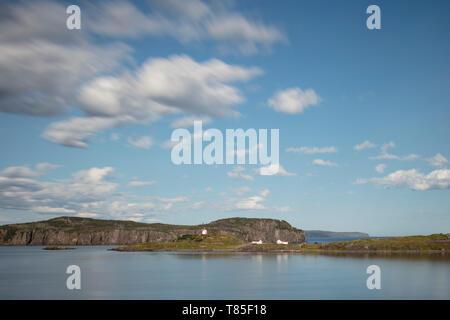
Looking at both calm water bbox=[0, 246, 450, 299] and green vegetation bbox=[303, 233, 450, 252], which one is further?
green vegetation bbox=[303, 233, 450, 252]

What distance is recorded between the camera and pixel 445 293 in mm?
71125

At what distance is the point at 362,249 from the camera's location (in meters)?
187

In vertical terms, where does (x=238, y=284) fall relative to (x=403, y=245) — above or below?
above

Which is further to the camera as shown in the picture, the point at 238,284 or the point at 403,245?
the point at 403,245

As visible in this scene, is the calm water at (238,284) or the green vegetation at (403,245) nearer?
the calm water at (238,284)
